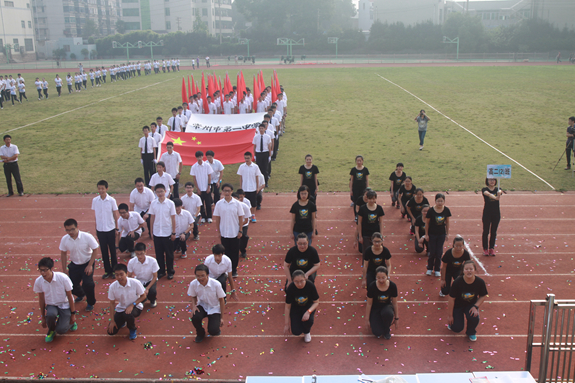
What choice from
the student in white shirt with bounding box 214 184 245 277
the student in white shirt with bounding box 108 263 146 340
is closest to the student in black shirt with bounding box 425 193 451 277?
the student in white shirt with bounding box 214 184 245 277

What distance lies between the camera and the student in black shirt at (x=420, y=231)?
31.1ft

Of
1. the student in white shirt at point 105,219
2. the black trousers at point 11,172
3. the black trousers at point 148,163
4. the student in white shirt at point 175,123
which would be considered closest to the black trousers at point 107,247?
the student in white shirt at point 105,219

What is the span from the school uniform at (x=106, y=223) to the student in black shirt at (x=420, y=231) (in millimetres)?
6074

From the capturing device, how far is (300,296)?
23.2ft

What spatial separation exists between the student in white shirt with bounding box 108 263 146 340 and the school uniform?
1971 mm

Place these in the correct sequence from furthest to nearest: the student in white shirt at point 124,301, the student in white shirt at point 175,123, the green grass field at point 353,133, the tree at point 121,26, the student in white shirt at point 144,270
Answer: the tree at point 121,26
the student in white shirt at point 175,123
the green grass field at point 353,133
the student in white shirt at point 144,270
the student in white shirt at point 124,301

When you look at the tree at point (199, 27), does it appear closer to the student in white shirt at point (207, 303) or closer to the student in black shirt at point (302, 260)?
the student in black shirt at point (302, 260)

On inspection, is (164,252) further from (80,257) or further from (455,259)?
(455,259)

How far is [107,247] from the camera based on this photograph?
9.18m

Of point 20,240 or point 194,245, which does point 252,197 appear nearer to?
point 194,245

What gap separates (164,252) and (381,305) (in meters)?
4.40

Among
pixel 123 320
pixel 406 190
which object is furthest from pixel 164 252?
pixel 406 190

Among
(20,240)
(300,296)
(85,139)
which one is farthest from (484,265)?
(85,139)

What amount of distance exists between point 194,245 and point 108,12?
381ft
